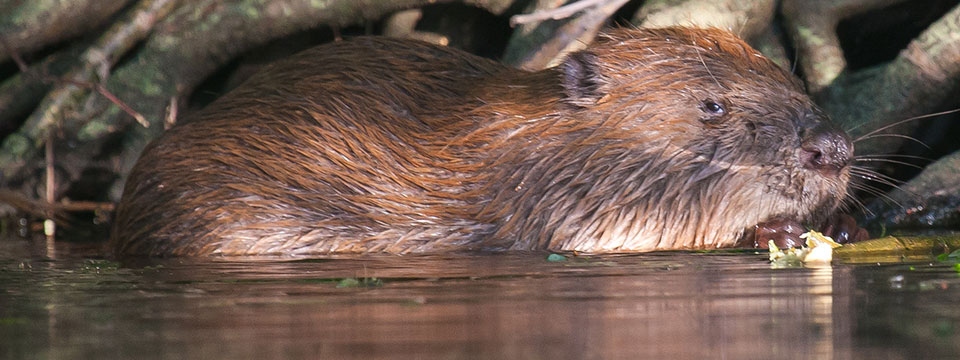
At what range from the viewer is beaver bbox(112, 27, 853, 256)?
4.35m

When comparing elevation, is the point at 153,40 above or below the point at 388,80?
above

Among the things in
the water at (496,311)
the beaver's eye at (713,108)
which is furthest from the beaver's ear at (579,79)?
the water at (496,311)

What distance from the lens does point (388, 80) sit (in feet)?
15.2

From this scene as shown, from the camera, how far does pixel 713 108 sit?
4.41 m

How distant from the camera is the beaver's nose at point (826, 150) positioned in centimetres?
418

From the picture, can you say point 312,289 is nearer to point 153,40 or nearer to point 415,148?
point 415,148

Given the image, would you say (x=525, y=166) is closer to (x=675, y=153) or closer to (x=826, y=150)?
(x=675, y=153)

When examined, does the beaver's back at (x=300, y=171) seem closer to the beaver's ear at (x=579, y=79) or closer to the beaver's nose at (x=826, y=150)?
the beaver's ear at (x=579, y=79)

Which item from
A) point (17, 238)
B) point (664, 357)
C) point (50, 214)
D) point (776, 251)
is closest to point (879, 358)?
point (664, 357)

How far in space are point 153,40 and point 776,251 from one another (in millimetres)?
3698

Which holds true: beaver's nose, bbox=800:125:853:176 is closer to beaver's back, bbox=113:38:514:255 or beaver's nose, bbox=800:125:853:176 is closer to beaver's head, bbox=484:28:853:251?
beaver's head, bbox=484:28:853:251

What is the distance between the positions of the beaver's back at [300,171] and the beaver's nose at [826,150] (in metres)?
1.21

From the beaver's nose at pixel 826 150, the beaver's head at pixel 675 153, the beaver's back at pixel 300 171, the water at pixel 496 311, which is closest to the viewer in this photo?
the water at pixel 496 311

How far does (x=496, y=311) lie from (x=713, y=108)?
2.33 meters
